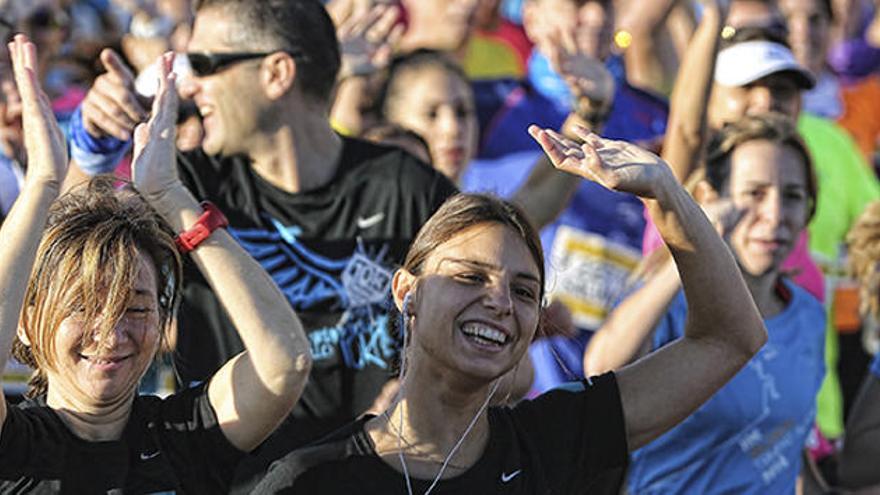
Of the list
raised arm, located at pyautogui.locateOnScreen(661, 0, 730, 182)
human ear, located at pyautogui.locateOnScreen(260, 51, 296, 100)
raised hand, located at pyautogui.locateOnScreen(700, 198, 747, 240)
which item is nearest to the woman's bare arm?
raised hand, located at pyautogui.locateOnScreen(700, 198, 747, 240)

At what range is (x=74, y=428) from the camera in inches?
144

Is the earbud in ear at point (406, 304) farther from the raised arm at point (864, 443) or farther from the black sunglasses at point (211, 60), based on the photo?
the raised arm at point (864, 443)

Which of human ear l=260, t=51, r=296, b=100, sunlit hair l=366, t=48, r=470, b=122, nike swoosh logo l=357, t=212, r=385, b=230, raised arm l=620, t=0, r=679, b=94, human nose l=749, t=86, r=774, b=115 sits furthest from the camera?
raised arm l=620, t=0, r=679, b=94

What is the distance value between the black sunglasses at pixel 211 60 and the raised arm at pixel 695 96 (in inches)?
65.6

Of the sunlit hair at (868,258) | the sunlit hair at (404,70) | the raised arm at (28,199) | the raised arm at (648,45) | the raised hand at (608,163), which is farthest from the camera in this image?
the raised arm at (648,45)

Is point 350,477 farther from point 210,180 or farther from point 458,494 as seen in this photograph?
point 210,180

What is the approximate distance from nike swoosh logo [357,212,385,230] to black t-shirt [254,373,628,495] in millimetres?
1160

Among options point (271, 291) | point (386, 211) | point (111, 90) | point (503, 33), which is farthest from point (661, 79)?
point (271, 291)

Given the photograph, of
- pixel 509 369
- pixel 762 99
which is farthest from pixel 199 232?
pixel 762 99

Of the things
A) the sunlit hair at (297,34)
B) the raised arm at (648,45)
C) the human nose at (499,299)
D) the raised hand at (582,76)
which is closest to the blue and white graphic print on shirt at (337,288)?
the sunlit hair at (297,34)

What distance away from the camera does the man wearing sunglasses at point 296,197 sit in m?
4.89

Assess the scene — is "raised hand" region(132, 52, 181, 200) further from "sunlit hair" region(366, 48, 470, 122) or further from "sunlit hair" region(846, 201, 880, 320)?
"sunlit hair" region(366, 48, 470, 122)

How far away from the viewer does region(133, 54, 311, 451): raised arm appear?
3.77 meters

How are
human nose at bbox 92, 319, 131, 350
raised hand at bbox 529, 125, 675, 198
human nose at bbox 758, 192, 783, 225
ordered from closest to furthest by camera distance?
human nose at bbox 92, 319, 131, 350
raised hand at bbox 529, 125, 675, 198
human nose at bbox 758, 192, 783, 225
